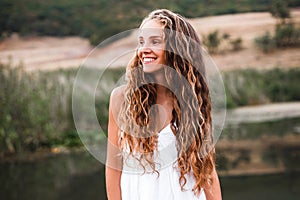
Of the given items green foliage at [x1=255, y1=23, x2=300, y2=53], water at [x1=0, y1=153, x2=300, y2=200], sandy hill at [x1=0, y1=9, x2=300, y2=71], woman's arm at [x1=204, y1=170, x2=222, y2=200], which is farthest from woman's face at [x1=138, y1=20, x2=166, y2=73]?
green foliage at [x1=255, y1=23, x2=300, y2=53]

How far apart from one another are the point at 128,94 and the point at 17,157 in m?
4.72

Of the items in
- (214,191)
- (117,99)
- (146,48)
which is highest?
(146,48)

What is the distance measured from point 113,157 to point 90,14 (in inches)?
268

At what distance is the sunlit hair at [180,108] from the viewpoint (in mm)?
1157

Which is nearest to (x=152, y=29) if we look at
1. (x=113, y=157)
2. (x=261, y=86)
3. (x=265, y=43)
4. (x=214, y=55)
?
(x=113, y=157)

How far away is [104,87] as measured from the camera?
5.56m

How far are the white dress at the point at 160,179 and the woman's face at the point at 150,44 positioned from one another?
151mm

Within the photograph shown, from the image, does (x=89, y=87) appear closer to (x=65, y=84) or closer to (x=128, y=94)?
(x=128, y=94)

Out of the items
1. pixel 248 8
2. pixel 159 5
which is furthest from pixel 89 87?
pixel 248 8

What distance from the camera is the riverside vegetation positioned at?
5703mm

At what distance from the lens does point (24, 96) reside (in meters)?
5.82

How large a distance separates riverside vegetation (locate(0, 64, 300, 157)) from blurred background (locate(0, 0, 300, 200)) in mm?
12

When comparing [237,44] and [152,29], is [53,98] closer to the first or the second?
[237,44]

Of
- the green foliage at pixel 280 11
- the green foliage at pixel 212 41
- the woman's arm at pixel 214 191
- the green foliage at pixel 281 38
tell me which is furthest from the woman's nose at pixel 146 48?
the green foliage at pixel 280 11
